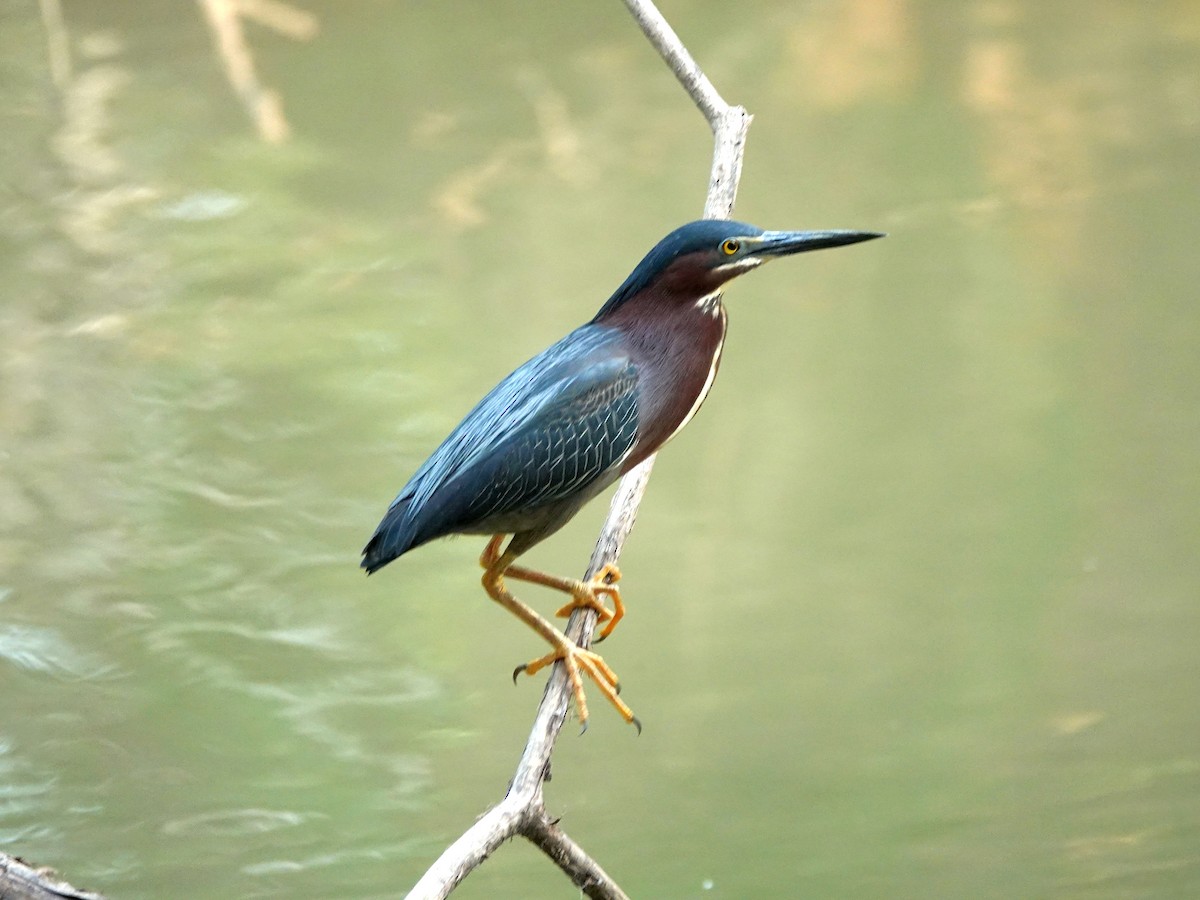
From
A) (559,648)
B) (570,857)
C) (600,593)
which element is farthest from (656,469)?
(570,857)

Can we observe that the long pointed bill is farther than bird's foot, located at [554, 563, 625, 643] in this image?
No

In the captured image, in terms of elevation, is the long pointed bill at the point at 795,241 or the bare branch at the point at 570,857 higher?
the long pointed bill at the point at 795,241

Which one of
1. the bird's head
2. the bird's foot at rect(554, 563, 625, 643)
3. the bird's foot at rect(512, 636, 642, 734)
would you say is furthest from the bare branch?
the bird's head

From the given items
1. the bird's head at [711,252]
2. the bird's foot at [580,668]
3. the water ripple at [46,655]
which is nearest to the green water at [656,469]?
the water ripple at [46,655]

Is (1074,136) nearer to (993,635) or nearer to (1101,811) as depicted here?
(993,635)

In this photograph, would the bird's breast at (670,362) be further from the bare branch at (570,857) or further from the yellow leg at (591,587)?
the bare branch at (570,857)

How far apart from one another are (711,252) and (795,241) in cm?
11

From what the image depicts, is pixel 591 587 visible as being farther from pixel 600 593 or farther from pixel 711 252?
pixel 711 252

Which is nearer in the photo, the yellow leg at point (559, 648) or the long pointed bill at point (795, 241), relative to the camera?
the long pointed bill at point (795, 241)

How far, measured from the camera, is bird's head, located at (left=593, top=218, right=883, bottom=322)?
1.98 metres

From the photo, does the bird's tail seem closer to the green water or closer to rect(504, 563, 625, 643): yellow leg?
rect(504, 563, 625, 643): yellow leg

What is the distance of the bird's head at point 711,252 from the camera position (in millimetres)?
1979

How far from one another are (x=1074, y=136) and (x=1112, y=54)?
2.17ft

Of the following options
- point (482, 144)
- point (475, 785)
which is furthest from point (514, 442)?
point (482, 144)
